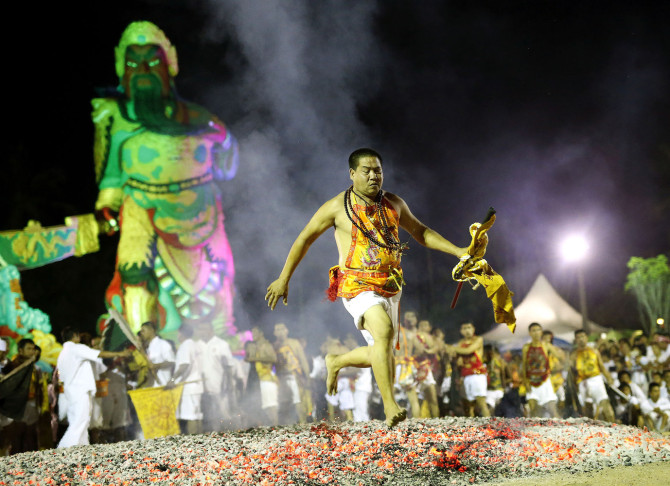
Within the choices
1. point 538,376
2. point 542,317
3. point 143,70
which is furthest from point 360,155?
point 542,317

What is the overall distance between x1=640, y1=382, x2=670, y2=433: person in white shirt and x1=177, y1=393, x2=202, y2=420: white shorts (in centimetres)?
700

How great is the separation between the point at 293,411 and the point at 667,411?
5986 mm

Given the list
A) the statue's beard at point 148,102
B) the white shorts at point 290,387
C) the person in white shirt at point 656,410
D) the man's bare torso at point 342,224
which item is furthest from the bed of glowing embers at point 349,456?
the statue's beard at point 148,102

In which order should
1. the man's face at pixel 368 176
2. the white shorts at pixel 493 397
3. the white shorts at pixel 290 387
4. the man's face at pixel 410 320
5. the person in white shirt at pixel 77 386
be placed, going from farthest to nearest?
the white shorts at pixel 493 397 → the man's face at pixel 410 320 → the white shorts at pixel 290 387 → the person in white shirt at pixel 77 386 → the man's face at pixel 368 176

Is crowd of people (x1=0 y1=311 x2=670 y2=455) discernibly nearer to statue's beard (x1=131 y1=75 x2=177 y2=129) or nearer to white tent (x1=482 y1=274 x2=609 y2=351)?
statue's beard (x1=131 y1=75 x2=177 y2=129)

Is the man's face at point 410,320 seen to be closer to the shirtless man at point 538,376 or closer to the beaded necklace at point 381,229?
the shirtless man at point 538,376

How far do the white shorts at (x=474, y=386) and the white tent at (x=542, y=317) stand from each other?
243 inches

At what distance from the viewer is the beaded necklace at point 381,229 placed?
5.06 m

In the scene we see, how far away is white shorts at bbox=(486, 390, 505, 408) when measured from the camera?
11.0 metres

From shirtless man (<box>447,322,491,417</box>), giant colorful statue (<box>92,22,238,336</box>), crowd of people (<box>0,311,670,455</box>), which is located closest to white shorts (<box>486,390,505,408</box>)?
crowd of people (<box>0,311,670,455</box>)

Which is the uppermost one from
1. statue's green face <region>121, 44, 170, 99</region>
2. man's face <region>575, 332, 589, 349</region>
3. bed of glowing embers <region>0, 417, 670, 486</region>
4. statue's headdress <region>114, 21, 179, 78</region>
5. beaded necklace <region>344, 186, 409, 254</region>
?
statue's headdress <region>114, 21, 179, 78</region>

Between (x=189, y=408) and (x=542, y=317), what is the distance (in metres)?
10.3

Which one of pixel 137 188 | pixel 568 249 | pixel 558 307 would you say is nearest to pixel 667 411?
pixel 568 249

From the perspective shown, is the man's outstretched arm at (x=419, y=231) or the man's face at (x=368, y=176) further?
the man's outstretched arm at (x=419, y=231)
